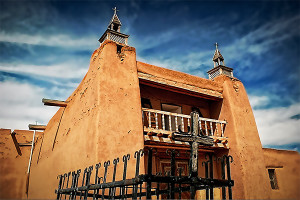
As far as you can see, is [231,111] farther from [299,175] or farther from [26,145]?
[26,145]

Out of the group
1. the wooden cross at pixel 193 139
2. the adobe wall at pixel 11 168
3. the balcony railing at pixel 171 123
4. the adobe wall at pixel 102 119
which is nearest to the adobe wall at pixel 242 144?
the balcony railing at pixel 171 123

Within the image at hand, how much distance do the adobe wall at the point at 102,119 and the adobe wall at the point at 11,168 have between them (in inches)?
148

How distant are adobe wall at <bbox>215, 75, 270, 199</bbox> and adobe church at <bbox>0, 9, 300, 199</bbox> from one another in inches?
1.5

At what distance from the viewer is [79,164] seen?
726cm

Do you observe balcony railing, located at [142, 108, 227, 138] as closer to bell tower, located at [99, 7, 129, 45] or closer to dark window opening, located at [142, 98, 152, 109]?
dark window opening, located at [142, 98, 152, 109]

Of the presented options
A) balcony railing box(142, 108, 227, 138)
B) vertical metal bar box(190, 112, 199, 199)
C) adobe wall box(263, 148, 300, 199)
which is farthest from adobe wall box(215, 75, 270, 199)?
vertical metal bar box(190, 112, 199, 199)

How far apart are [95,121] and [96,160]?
4.05 ft

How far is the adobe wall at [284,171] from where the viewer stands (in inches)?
464

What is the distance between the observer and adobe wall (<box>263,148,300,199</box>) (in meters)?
11.8

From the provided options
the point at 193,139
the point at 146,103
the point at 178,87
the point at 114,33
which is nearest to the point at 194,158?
the point at 193,139

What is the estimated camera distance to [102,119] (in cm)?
704

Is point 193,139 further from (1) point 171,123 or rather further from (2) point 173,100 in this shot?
(2) point 173,100

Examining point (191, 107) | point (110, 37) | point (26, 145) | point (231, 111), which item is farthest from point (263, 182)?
point (26, 145)

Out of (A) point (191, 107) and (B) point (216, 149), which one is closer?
Answer: (B) point (216, 149)
